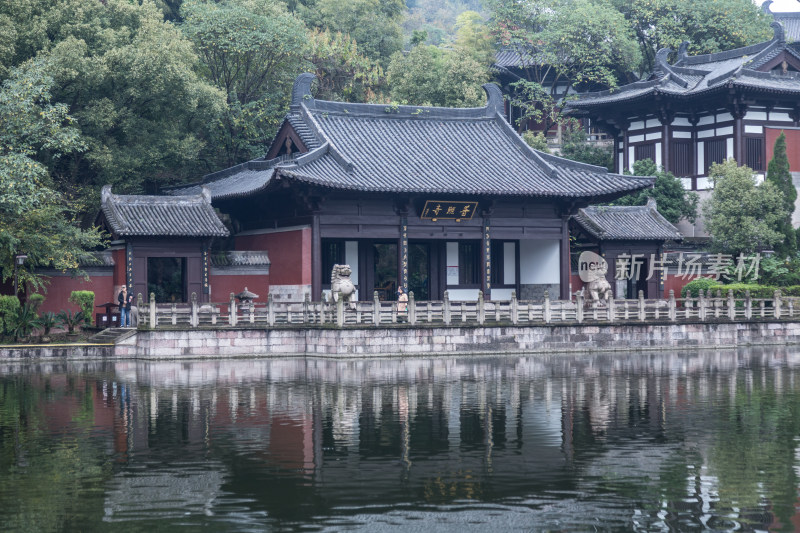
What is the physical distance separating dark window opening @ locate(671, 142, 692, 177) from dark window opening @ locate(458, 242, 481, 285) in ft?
44.8

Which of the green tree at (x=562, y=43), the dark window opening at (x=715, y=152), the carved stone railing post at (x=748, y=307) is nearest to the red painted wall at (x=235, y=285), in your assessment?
the carved stone railing post at (x=748, y=307)

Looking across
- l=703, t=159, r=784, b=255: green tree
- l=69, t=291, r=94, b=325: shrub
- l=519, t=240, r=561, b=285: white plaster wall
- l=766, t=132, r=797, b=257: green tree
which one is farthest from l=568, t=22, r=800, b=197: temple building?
l=69, t=291, r=94, b=325: shrub

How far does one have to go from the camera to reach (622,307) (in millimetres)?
38094

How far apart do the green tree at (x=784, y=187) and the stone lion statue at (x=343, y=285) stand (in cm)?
1997

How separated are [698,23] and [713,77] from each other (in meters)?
9.74

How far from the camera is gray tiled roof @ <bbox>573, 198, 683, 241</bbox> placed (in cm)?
4553

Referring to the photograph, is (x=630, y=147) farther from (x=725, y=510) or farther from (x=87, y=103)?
(x=725, y=510)

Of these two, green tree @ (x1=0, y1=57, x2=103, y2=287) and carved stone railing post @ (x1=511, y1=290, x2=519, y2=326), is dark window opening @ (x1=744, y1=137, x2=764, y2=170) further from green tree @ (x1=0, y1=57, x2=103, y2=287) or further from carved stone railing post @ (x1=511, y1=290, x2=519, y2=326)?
green tree @ (x1=0, y1=57, x2=103, y2=287)

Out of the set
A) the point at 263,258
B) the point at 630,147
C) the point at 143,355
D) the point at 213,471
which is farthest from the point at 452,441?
the point at 630,147

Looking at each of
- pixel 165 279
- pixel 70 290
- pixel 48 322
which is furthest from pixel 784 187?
pixel 48 322

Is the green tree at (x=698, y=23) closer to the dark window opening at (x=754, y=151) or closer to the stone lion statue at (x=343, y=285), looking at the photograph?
the dark window opening at (x=754, y=151)

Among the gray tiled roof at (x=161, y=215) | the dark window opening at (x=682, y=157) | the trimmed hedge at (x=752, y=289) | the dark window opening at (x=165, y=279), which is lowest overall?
the trimmed hedge at (x=752, y=289)

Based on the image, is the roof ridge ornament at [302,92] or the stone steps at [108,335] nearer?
the stone steps at [108,335]

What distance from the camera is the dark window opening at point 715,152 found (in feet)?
168
